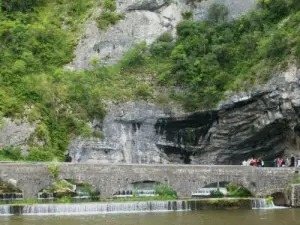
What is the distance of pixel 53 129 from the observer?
134 feet

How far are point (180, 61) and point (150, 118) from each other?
5.79 m


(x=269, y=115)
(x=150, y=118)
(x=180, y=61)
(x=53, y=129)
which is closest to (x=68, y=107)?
(x=53, y=129)

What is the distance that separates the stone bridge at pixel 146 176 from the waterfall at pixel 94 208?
268 centimetres

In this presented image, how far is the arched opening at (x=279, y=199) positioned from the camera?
3322cm

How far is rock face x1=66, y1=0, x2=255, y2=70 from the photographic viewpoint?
4791 centimetres

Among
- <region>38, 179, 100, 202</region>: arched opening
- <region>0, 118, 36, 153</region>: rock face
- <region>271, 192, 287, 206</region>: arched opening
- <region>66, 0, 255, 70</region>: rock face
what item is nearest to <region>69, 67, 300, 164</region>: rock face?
<region>0, 118, 36, 153</region>: rock face

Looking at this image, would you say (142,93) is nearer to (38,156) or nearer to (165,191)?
(38,156)

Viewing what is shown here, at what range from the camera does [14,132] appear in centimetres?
3956

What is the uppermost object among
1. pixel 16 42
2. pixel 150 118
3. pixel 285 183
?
pixel 16 42

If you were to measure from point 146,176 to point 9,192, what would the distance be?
27.8 ft

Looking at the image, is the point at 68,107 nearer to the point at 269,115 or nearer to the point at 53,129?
the point at 53,129

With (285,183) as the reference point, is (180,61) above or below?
above

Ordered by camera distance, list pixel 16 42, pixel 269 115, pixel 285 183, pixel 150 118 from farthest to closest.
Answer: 1. pixel 16 42
2. pixel 150 118
3. pixel 269 115
4. pixel 285 183

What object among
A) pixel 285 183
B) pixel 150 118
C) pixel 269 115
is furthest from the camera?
pixel 150 118
